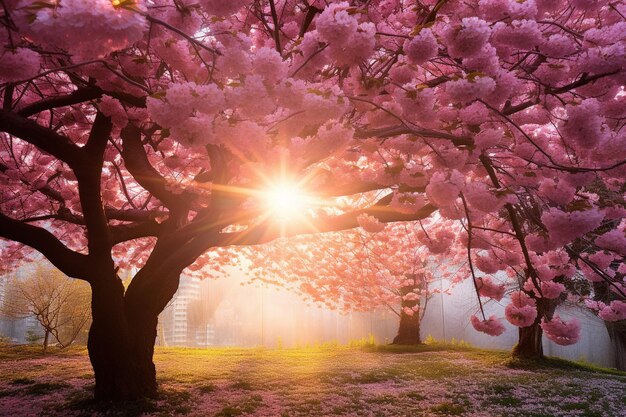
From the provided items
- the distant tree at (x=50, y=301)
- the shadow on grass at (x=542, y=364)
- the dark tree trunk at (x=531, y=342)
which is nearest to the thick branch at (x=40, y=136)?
the distant tree at (x=50, y=301)

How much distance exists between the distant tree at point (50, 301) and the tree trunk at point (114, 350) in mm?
8428

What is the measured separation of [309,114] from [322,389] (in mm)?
5503

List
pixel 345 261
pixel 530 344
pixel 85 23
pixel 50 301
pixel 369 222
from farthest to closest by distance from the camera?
pixel 50 301 < pixel 345 261 < pixel 530 344 < pixel 369 222 < pixel 85 23

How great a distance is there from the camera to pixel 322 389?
24.6 feet

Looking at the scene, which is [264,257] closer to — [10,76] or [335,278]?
[335,278]

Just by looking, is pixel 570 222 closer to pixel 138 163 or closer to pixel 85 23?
pixel 85 23

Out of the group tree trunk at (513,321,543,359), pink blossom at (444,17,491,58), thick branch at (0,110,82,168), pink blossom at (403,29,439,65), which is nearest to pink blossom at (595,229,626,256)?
pink blossom at (444,17,491,58)

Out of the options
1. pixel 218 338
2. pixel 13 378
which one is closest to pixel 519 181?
pixel 13 378

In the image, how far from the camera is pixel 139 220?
23.9 feet

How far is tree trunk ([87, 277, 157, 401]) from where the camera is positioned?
20.2 ft

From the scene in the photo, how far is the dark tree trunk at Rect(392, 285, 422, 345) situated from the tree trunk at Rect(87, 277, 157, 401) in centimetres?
1226

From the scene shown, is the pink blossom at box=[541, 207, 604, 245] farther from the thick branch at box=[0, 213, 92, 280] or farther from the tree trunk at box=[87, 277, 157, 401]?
the thick branch at box=[0, 213, 92, 280]

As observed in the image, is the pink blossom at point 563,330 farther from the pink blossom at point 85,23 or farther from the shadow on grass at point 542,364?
the pink blossom at point 85,23

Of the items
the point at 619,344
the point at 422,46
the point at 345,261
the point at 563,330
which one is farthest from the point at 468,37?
the point at 619,344
